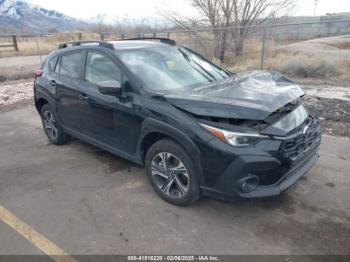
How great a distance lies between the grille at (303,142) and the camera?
10.1ft

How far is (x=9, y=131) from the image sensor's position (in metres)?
6.75

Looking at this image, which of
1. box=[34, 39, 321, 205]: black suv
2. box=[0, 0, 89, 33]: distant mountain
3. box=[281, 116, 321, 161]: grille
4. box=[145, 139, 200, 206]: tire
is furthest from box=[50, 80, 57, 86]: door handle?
box=[0, 0, 89, 33]: distant mountain

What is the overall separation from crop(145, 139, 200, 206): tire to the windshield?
74cm

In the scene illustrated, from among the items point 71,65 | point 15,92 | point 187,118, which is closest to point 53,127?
point 71,65

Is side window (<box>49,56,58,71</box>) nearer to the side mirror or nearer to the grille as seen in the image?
the side mirror

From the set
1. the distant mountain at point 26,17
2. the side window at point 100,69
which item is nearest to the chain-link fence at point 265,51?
the side window at point 100,69

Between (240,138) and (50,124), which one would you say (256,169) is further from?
(50,124)

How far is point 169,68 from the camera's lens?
4207 mm

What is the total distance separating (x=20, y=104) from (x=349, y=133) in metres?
8.02

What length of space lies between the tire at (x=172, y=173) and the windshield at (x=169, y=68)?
74cm

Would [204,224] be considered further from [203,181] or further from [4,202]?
[4,202]

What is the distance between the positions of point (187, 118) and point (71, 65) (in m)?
2.53

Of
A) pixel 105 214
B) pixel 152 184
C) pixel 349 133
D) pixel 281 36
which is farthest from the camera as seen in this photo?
pixel 281 36

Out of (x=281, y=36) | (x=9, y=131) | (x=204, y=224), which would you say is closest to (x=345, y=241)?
(x=204, y=224)
